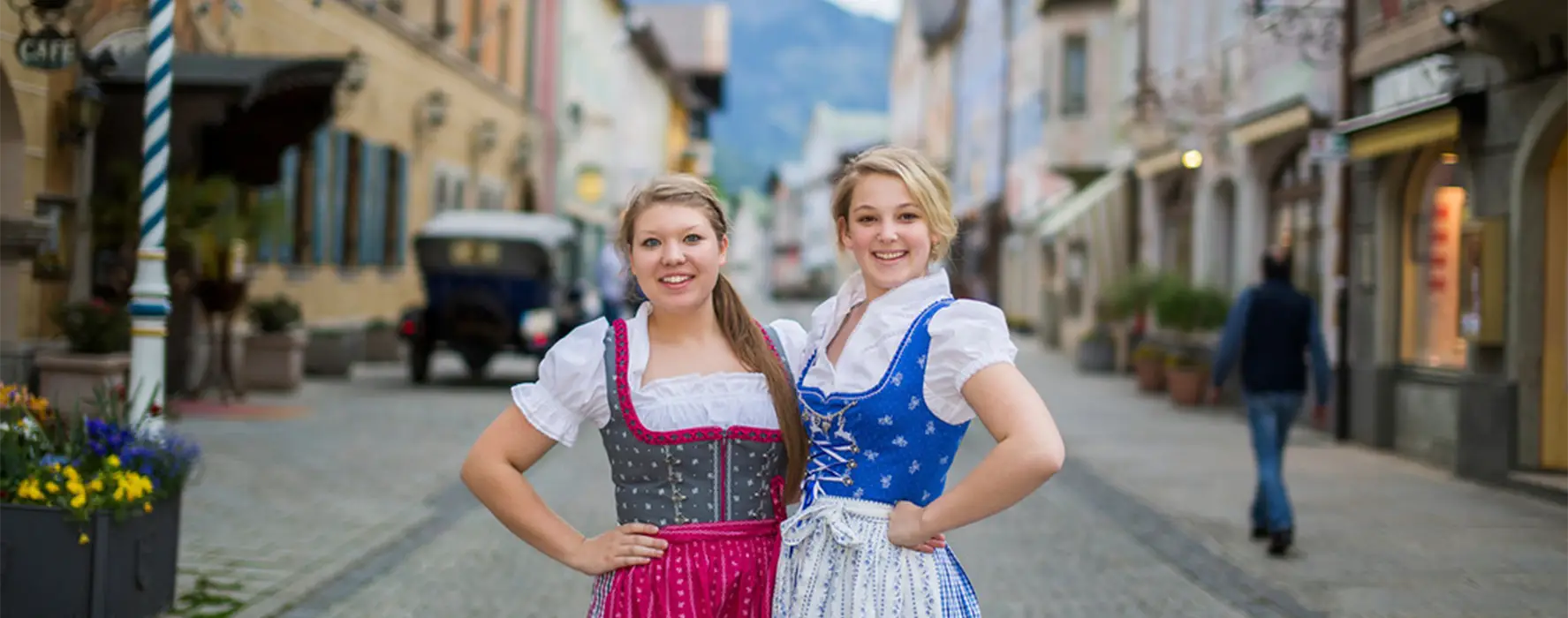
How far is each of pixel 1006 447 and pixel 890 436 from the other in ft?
1.02

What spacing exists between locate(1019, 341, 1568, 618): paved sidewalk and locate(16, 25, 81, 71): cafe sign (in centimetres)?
741

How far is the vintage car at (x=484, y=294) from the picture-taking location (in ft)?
61.8

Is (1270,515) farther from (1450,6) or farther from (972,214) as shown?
(972,214)

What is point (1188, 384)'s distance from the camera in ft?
61.4

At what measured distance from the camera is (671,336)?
3098 mm

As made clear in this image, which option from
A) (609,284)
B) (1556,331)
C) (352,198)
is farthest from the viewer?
(352,198)

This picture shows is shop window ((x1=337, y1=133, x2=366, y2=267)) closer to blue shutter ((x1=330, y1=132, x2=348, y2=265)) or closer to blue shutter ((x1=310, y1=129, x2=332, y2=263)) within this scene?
blue shutter ((x1=330, y1=132, x2=348, y2=265))

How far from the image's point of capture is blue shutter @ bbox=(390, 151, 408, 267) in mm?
24750

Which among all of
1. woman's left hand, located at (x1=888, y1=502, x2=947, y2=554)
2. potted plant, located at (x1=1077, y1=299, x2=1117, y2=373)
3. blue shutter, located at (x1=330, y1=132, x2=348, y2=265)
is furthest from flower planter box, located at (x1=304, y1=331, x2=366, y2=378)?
woman's left hand, located at (x1=888, y1=502, x2=947, y2=554)

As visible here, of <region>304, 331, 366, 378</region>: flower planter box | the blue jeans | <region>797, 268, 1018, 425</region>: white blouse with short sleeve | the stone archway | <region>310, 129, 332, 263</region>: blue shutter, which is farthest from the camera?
<region>310, 129, 332, 263</region>: blue shutter

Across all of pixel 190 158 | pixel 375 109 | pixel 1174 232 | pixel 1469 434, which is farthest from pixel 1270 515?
pixel 375 109

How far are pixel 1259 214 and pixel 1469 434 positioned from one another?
7.18 metres

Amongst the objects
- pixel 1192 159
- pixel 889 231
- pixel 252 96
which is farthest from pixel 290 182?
pixel 889 231

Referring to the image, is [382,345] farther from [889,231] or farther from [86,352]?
[889,231]
